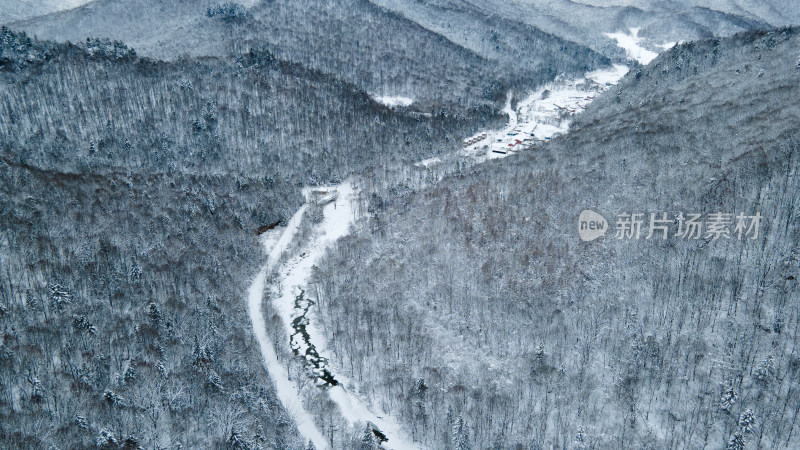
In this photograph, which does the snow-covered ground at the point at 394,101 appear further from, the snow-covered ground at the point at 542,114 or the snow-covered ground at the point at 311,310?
the snow-covered ground at the point at 311,310

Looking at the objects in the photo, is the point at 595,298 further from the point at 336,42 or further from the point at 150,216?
the point at 336,42

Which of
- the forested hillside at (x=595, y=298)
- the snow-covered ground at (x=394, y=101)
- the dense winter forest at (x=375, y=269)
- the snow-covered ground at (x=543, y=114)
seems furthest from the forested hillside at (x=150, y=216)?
the forested hillside at (x=595, y=298)

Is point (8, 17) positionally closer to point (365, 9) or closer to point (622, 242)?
point (365, 9)

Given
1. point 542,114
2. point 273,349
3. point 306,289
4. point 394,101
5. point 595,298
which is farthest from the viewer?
point 394,101

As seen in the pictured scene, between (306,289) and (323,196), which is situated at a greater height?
(323,196)

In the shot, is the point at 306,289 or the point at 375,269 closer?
the point at 306,289

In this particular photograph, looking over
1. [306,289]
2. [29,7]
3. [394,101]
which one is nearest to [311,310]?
[306,289]

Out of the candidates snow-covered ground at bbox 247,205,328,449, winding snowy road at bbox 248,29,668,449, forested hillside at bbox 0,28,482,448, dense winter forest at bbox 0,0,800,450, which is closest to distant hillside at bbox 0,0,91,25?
dense winter forest at bbox 0,0,800,450

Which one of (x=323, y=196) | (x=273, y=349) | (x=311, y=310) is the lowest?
(x=273, y=349)
